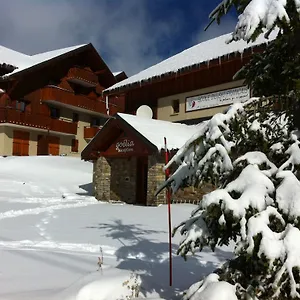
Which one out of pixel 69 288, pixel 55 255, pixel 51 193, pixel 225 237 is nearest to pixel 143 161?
pixel 51 193

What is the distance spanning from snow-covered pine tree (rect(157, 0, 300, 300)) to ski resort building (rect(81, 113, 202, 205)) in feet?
33.9

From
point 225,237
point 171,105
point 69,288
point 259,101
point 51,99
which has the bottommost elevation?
point 69,288

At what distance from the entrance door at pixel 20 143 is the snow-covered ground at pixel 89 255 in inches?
700

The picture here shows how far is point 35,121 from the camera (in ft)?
101

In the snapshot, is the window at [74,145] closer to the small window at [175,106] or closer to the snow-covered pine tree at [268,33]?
the small window at [175,106]

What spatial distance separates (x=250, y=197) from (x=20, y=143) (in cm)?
2948

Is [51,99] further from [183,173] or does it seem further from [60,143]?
[183,173]

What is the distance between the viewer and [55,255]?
20.9 ft

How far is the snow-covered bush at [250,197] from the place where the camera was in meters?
3.07

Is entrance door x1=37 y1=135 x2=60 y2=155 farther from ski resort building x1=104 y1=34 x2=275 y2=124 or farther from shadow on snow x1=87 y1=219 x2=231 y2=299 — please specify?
shadow on snow x1=87 y1=219 x2=231 y2=299

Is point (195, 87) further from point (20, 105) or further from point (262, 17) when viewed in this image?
point (20, 105)

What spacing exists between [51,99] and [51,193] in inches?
562

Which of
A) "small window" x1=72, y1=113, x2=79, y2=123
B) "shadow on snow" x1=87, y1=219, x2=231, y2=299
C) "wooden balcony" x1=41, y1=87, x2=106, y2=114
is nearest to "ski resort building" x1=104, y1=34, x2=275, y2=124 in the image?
"shadow on snow" x1=87, y1=219, x2=231, y2=299

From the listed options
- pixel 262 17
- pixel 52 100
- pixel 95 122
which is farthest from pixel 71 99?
pixel 262 17
